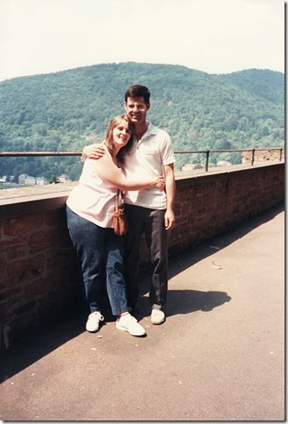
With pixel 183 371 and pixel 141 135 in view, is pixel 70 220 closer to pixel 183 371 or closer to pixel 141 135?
pixel 141 135

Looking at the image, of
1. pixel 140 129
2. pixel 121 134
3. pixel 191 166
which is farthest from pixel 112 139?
pixel 191 166

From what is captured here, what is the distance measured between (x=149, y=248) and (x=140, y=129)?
3.41ft

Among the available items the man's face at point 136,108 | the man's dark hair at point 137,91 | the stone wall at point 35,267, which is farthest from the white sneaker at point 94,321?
the man's dark hair at point 137,91

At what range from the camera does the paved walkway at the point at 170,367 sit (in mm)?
2609

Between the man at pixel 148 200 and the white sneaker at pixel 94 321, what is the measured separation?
0.38 meters

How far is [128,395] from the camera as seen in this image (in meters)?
2.73

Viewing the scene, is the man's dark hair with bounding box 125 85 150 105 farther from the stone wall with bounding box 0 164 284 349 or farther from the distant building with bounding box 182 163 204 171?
the distant building with bounding box 182 163 204 171

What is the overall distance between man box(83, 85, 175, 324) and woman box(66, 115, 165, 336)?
9 centimetres

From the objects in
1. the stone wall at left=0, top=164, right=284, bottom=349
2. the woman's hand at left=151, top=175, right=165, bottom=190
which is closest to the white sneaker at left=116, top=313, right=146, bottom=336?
the stone wall at left=0, top=164, right=284, bottom=349

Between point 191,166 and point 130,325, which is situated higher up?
point 191,166

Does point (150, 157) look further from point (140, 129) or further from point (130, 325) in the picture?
point (130, 325)

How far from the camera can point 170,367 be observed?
10.1 ft

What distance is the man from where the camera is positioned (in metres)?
3.49

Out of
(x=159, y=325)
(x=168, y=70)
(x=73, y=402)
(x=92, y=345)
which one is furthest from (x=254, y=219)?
(x=168, y=70)
